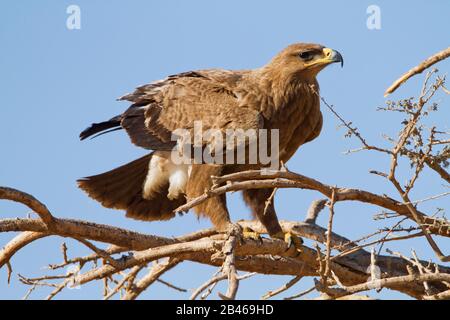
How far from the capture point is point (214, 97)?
7352 mm

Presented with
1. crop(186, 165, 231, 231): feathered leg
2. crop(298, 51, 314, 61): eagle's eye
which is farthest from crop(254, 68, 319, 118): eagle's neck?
crop(186, 165, 231, 231): feathered leg

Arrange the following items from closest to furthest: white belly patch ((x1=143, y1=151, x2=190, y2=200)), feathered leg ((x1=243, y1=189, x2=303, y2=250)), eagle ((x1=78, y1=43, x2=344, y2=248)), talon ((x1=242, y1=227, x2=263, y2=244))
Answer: talon ((x1=242, y1=227, x2=263, y2=244)) < feathered leg ((x1=243, y1=189, x2=303, y2=250)) < eagle ((x1=78, y1=43, x2=344, y2=248)) < white belly patch ((x1=143, y1=151, x2=190, y2=200))

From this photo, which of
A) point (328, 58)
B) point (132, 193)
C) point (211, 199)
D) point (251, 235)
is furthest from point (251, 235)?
point (328, 58)

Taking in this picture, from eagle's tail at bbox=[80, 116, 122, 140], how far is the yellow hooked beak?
1894 millimetres

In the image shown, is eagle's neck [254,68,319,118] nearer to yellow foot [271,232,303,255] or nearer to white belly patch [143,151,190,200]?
white belly patch [143,151,190,200]

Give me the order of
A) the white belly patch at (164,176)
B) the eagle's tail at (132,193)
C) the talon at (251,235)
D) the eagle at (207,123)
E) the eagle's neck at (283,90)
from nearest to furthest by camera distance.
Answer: the talon at (251,235)
the eagle at (207,123)
the eagle's neck at (283,90)
the white belly patch at (164,176)
the eagle's tail at (132,193)

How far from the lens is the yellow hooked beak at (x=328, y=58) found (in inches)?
280

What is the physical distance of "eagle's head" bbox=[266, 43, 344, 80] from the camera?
7328mm

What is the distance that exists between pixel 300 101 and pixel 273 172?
2.71m

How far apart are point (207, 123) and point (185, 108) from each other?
1.15 ft

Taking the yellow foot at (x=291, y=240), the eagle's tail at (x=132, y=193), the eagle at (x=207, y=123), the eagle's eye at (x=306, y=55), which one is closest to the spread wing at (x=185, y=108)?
the eagle at (x=207, y=123)

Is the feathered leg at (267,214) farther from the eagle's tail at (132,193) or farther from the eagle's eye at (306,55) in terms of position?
the eagle's eye at (306,55)
